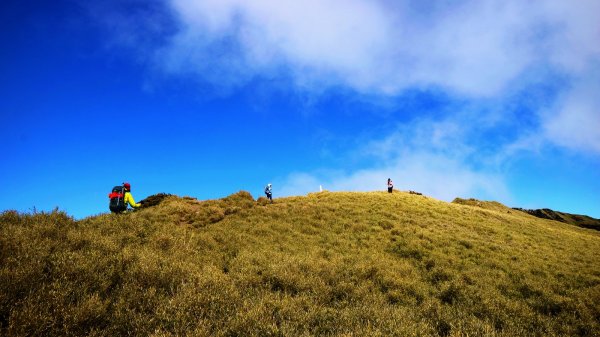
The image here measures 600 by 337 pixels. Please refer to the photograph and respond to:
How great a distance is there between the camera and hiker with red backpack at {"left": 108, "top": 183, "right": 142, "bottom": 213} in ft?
57.4

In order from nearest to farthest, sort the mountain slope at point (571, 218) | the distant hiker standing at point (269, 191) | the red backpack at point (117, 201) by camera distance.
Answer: the red backpack at point (117, 201) < the distant hiker standing at point (269, 191) < the mountain slope at point (571, 218)

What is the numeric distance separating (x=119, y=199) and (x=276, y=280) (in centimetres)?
1170

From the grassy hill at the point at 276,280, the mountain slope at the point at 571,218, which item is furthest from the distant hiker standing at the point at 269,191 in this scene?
the mountain slope at the point at 571,218

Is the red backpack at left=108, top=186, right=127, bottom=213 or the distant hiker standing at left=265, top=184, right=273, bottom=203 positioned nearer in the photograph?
the red backpack at left=108, top=186, right=127, bottom=213

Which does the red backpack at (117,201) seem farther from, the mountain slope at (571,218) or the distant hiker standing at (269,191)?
the mountain slope at (571,218)

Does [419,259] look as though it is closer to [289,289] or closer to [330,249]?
[330,249]

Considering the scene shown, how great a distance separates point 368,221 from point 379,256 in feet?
26.7

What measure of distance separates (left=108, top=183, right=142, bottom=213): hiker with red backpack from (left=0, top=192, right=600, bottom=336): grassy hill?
1.57 metres

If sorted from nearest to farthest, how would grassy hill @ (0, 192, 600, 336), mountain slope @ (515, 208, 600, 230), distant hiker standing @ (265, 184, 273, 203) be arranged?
grassy hill @ (0, 192, 600, 336) < distant hiker standing @ (265, 184, 273, 203) < mountain slope @ (515, 208, 600, 230)

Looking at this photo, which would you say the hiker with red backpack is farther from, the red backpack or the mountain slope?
the mountain slope

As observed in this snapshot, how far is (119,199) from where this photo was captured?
17.5 metres

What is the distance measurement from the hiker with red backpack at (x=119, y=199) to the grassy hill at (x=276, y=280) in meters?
1.57

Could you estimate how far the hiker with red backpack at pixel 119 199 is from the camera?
57.4ft

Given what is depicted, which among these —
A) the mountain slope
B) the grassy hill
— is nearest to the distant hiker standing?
the grassy hill
